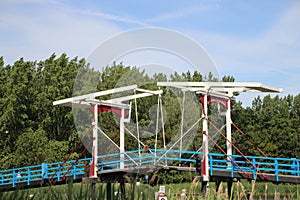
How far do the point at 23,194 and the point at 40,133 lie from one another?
2626 centimetres

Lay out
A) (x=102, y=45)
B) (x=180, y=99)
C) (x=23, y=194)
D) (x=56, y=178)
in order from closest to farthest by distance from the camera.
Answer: (x=23, y=194) < (x=102, y=45) < (x=56, y=178) < (x=180, y=99)

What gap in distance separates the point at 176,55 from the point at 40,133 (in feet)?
54.4

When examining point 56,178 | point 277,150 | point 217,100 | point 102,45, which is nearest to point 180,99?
point 217,100

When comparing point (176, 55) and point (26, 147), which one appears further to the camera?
point (26, 147)

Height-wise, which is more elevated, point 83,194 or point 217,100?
point 217,100

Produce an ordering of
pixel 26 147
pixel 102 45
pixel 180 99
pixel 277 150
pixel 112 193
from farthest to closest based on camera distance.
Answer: pixel 277 150 → pixel 26 147 → pixel 180 99 → pixel 102 45 → pixel 112 193

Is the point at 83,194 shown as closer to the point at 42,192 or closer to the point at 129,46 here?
the point at 42,192

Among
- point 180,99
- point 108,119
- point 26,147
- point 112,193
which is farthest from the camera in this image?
point 26,147

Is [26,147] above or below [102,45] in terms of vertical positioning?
below

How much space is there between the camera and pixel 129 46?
13.2 meters

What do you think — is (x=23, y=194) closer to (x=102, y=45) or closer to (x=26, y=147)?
(x=102, y=45)

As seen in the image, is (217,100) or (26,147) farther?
(26,147)

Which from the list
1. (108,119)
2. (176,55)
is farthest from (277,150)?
(176,55)

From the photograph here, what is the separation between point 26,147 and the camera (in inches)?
1073
